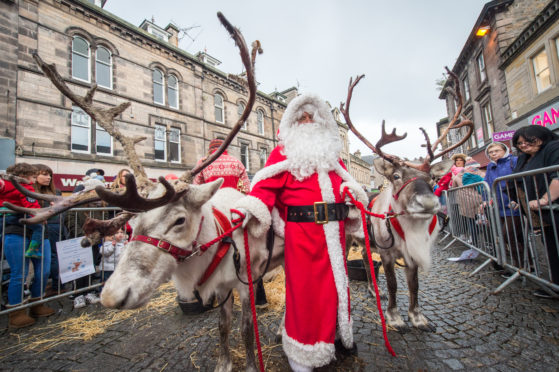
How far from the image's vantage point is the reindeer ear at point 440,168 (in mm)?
2904

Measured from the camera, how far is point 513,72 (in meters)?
11.9

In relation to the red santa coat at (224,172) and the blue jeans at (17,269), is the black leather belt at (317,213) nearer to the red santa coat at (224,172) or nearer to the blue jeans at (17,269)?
the red santa coat at (224,172)

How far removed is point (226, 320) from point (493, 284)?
4.29m

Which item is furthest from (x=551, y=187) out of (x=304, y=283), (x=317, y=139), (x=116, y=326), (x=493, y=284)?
(x=116, y=326)

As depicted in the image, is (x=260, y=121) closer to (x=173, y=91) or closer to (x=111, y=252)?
(x=173, y=91)

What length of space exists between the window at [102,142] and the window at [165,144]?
2346 millimetres

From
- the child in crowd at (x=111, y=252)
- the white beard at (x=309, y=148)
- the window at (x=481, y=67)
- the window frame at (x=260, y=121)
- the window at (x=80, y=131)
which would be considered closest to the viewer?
the white beard at (x=309, y=148)

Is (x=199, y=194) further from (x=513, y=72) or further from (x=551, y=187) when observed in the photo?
(x=513, y=72)

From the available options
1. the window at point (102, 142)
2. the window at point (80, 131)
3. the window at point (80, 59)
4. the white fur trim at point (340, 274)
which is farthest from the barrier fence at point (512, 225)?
the window at point (80, 59)

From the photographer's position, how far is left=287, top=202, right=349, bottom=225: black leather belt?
1.93 m

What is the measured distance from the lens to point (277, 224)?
2.20 m

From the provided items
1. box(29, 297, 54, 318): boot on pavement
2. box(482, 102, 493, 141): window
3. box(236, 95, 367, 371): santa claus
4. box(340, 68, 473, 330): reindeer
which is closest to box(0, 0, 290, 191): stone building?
box(29, 297, 54, 318): boot on pavement

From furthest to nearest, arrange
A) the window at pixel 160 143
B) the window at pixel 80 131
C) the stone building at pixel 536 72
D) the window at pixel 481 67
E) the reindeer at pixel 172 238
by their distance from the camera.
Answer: the window at pixel 481 67, the window at pixel 160 143, the window at pixel 80 131, the stone building at pixel 536 72, the reindeer at pixel 172 238

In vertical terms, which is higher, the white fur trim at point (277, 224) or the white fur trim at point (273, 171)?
the white fur trim at point (273, 171)
